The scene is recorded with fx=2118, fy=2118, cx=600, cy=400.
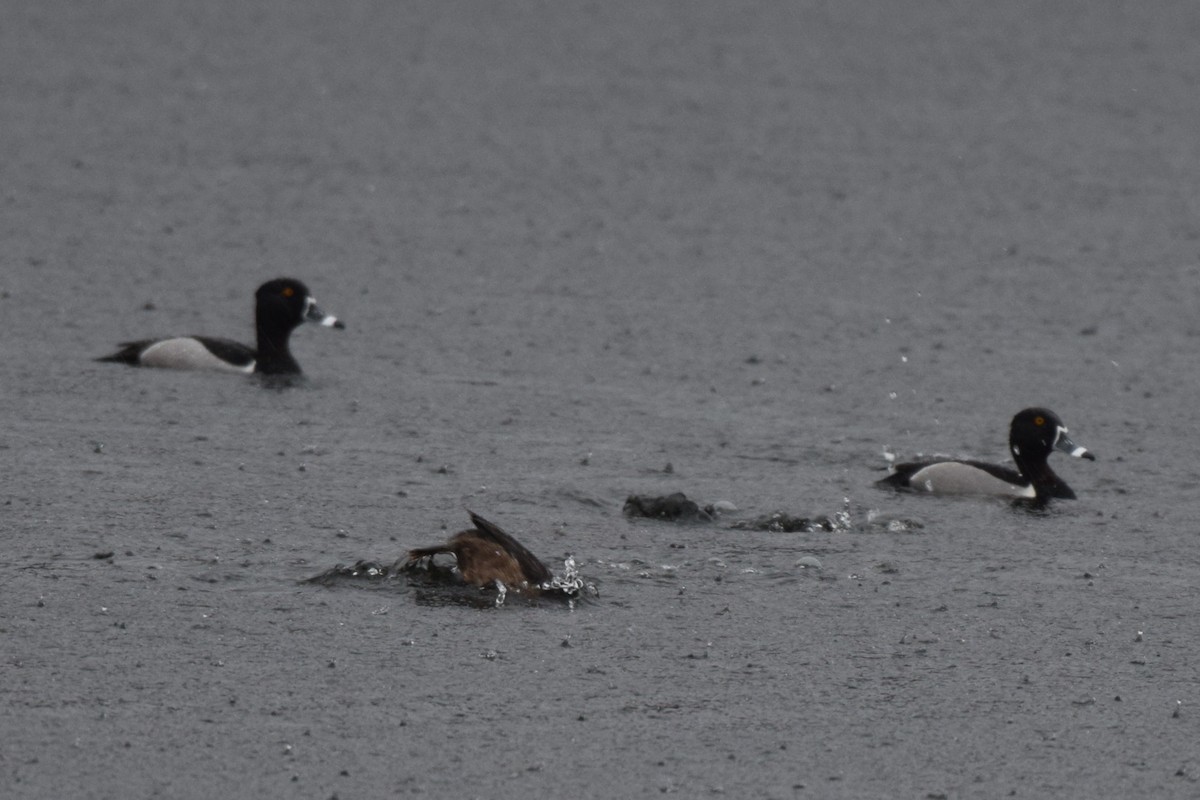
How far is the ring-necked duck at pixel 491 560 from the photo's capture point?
30.5ft

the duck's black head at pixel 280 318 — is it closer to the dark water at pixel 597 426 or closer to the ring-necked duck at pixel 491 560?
the dark water at pixel 597 426

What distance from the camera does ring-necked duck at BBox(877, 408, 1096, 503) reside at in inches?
479

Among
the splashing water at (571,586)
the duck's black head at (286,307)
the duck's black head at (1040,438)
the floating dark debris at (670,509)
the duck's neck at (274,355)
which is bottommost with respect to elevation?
the splashing water at (571,586)

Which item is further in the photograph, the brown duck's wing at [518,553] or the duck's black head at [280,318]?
the duck's black head at [280,318]

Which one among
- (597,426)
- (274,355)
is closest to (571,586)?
(597,426)

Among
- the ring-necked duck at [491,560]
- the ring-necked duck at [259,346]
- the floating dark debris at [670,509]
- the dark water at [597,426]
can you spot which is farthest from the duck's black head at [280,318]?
the ring-necked duck at [491,560]

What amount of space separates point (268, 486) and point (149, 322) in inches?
192

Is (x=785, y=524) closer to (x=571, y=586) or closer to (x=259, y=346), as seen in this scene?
(x=571, y=586)

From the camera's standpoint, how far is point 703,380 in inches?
577

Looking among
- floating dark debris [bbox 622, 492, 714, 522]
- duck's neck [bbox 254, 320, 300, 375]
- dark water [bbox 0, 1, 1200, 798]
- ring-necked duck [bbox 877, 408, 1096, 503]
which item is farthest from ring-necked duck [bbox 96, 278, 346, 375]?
ring-necked duck [bbox 877, 408, 1096, 503]

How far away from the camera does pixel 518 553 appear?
9328mm

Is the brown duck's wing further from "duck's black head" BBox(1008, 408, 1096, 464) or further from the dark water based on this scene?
"duck's black head" BBox(1008, 408, 1096, 464)

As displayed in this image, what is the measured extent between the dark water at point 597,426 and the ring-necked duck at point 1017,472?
0.22 m

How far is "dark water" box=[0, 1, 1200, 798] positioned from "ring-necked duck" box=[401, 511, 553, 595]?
8.6 inches
